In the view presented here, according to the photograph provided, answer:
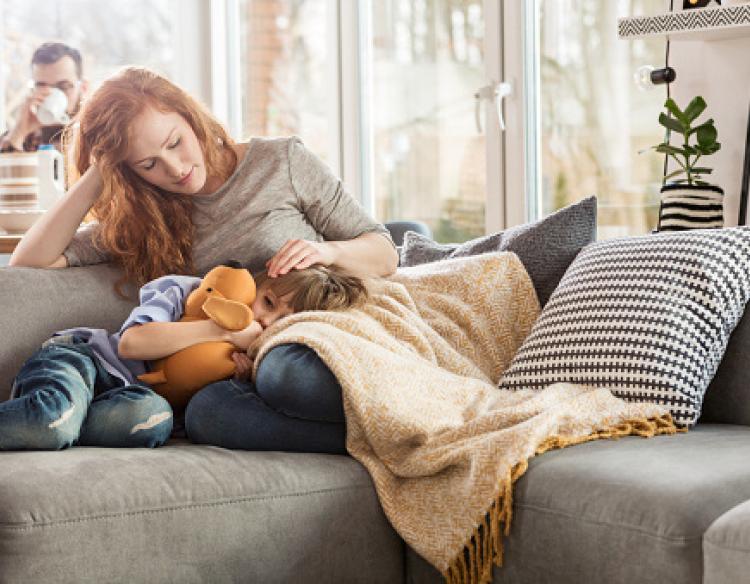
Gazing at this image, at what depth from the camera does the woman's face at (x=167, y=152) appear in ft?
7.72

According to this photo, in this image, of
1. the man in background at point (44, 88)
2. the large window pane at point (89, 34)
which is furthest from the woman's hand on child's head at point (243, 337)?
the large window pane at point (89, 34)

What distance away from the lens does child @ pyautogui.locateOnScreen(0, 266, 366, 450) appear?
185 cm

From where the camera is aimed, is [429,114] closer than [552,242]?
No

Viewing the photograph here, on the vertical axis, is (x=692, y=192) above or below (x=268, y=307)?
above

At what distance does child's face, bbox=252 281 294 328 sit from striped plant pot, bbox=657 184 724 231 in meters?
0.97

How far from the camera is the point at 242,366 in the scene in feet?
6.78

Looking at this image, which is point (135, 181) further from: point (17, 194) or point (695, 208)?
point (695, 208)

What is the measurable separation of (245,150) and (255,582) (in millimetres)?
1131

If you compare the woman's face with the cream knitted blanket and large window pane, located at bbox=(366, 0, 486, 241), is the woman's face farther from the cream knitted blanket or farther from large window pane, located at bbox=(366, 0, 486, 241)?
large window pane, located at bbox=(366, 0, 486, 241)

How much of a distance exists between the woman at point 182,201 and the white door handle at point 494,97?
3.68 ft

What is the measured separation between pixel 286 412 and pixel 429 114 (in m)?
2.28

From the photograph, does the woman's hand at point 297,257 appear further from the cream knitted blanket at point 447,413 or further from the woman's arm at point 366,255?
the cream knitted blanket at point 447,413

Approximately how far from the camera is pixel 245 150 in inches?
101

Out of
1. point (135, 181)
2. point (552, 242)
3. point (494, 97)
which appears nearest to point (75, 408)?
point (135, 181)
